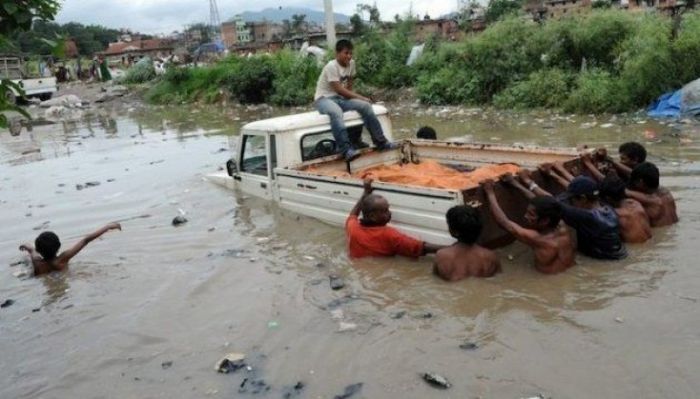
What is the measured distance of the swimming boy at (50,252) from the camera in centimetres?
652

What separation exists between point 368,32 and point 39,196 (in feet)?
50.5

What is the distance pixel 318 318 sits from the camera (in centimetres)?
492

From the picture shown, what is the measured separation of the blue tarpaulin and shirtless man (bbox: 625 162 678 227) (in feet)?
22.5

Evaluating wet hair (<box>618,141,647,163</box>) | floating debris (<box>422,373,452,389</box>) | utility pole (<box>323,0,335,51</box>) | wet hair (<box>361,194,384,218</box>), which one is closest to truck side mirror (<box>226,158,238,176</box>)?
wet hair (<box>361,194,384,218</box>)

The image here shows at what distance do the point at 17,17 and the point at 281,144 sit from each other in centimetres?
427

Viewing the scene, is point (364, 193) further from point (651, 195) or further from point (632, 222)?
point (651, 195)

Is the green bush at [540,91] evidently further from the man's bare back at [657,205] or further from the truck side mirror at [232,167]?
the truck side mirror at [232,167]

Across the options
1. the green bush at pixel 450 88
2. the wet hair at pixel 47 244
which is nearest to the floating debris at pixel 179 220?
the wet hair at pixel 47 244

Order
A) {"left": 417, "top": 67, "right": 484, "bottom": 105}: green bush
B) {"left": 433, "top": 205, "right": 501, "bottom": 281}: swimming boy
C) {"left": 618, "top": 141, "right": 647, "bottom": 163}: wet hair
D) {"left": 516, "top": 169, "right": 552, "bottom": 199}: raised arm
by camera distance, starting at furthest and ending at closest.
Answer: {"left": 417, "top": 67, "right": 484, "bottom": 105}: green bush < {"left": 618, "top": 141, "right": 647, "bottom": 163}: wet hair < {"left": 516, "top": 169, "right": 552, "bottom": 199}: raised arm < {"left": 433, "top": 205, "right": 501, "bottom": 281}: swimming boy

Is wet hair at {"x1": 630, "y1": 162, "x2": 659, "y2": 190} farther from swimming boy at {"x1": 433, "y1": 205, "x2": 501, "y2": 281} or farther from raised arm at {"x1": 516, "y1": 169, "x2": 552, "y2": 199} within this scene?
swimming boy at {"x1": 433, "y1": 205, "x2": 501, "y2": 281}

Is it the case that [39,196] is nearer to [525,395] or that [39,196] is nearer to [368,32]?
[525,395]

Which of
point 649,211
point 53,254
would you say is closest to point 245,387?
point 53,254

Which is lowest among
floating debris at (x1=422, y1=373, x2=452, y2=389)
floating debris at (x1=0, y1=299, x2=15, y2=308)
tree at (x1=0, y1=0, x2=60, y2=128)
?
floating debris at (x1=422, y1=373, x2=452, y2=389)

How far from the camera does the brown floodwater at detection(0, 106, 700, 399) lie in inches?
154
